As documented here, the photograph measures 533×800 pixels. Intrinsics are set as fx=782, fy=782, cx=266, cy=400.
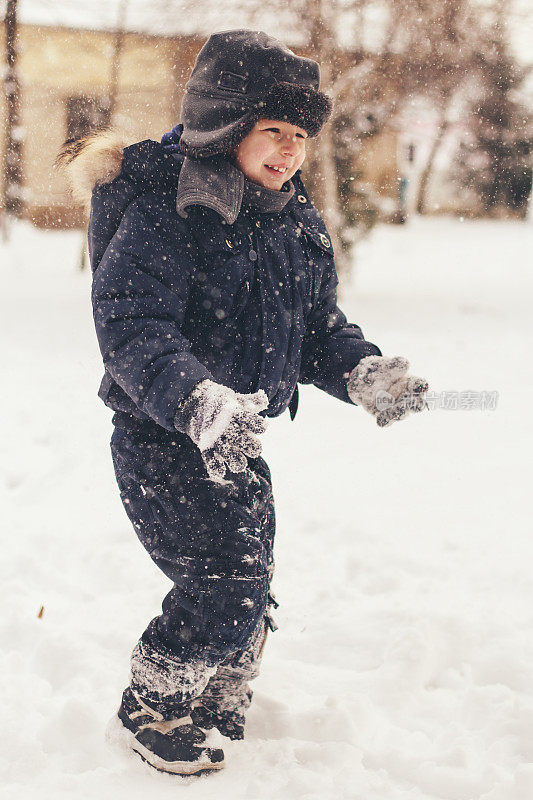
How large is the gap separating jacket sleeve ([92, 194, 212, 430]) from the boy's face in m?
0.24

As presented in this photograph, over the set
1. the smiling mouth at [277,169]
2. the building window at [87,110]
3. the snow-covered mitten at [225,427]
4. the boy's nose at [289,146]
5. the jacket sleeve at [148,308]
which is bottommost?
the snow-covered mitten at [225,427]

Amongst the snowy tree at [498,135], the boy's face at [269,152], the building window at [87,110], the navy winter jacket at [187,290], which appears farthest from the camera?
the snowy tree at [498,135]

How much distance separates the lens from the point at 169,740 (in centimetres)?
188

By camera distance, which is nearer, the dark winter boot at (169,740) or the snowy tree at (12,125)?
the dark winter boot at (169,740)

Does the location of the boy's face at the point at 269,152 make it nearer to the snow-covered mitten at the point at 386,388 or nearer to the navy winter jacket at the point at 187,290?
the navy winter jacket at the point at 187,290

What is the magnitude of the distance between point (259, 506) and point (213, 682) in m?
0.50

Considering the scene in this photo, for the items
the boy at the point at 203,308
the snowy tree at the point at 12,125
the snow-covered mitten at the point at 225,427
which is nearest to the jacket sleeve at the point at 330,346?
the boy at the point at 203,308

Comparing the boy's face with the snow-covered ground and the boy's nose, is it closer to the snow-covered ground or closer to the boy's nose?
the boy's nose

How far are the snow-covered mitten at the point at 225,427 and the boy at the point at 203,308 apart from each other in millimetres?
174

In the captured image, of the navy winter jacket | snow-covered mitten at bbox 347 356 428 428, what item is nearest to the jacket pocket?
the navy winter jacket

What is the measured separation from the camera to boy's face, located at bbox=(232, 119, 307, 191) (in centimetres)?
181

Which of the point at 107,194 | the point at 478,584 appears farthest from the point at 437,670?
the point at 107,194

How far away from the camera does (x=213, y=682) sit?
2016 mm

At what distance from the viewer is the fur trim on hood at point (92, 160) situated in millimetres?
1767
